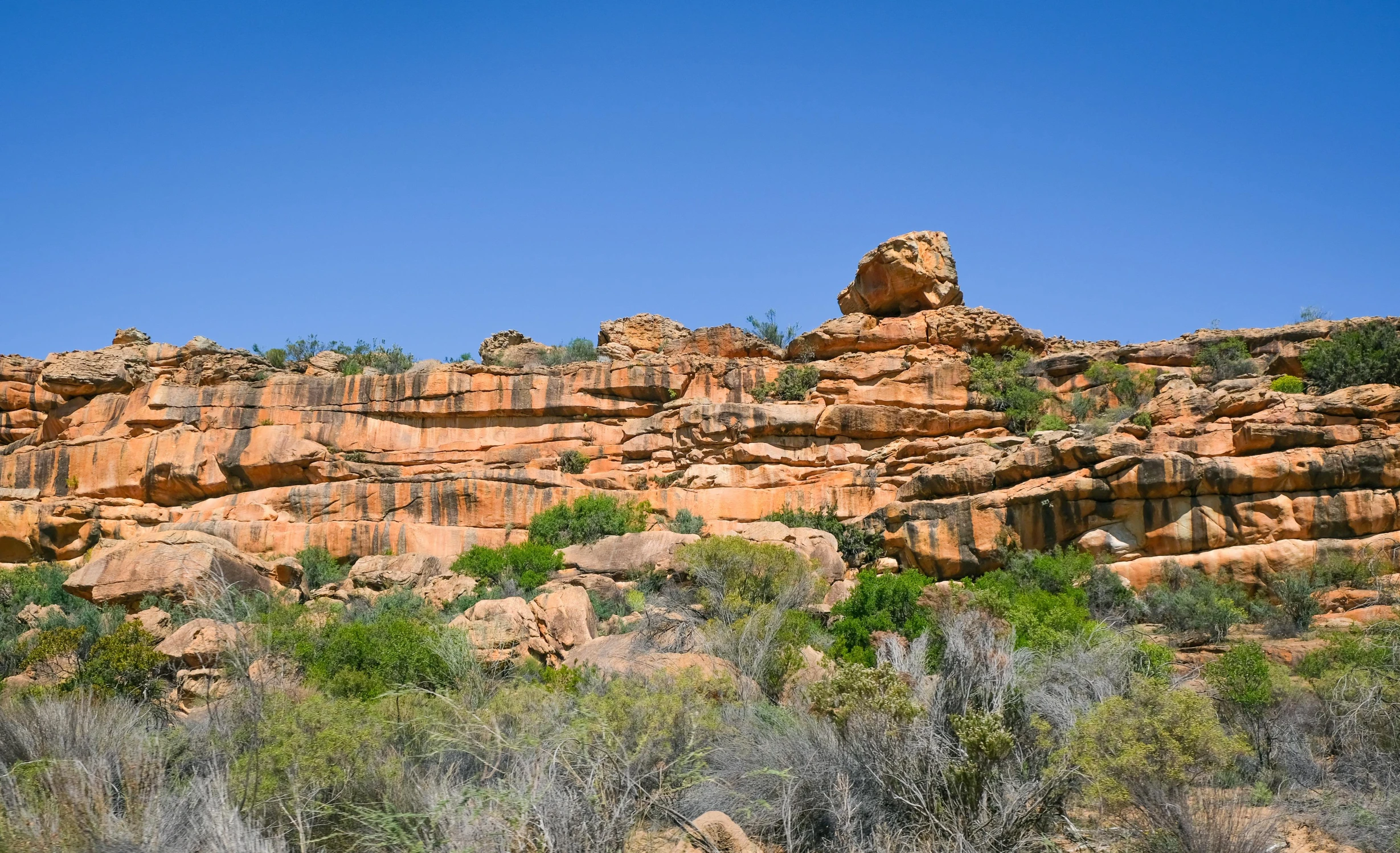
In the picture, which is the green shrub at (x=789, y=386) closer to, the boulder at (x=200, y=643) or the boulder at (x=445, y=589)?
the boulder at (x=445, y=589)

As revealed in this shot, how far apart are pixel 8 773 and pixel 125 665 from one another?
576 centimetres

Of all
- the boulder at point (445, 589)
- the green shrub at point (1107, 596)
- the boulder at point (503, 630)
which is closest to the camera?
the boulder at point (503, 630)

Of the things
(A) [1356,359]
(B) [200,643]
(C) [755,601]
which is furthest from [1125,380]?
(B) [200,643]

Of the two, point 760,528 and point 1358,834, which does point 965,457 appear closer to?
point 760,528

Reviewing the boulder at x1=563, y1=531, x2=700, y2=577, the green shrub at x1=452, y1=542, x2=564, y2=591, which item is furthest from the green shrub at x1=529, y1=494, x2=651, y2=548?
the boulder at x1=563, y1=531, x2=700, y2=577

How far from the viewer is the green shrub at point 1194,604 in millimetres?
18766

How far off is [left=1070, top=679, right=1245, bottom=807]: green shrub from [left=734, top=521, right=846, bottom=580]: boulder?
1206 cm

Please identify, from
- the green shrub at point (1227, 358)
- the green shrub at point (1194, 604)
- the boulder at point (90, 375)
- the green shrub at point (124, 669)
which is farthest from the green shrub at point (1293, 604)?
the boulder at point (90, 375)

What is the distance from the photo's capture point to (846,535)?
A: 2591 centimetres

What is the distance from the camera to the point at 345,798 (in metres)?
9.38

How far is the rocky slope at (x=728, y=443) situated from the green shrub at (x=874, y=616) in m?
4.48

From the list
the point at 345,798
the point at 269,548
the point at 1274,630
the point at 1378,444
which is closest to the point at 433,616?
the point at 345,798

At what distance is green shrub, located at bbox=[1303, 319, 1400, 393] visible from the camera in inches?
1074

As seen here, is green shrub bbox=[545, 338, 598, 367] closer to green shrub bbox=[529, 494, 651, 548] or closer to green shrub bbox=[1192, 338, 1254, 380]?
green shrub bbox=[529, 494, 651, 548]
